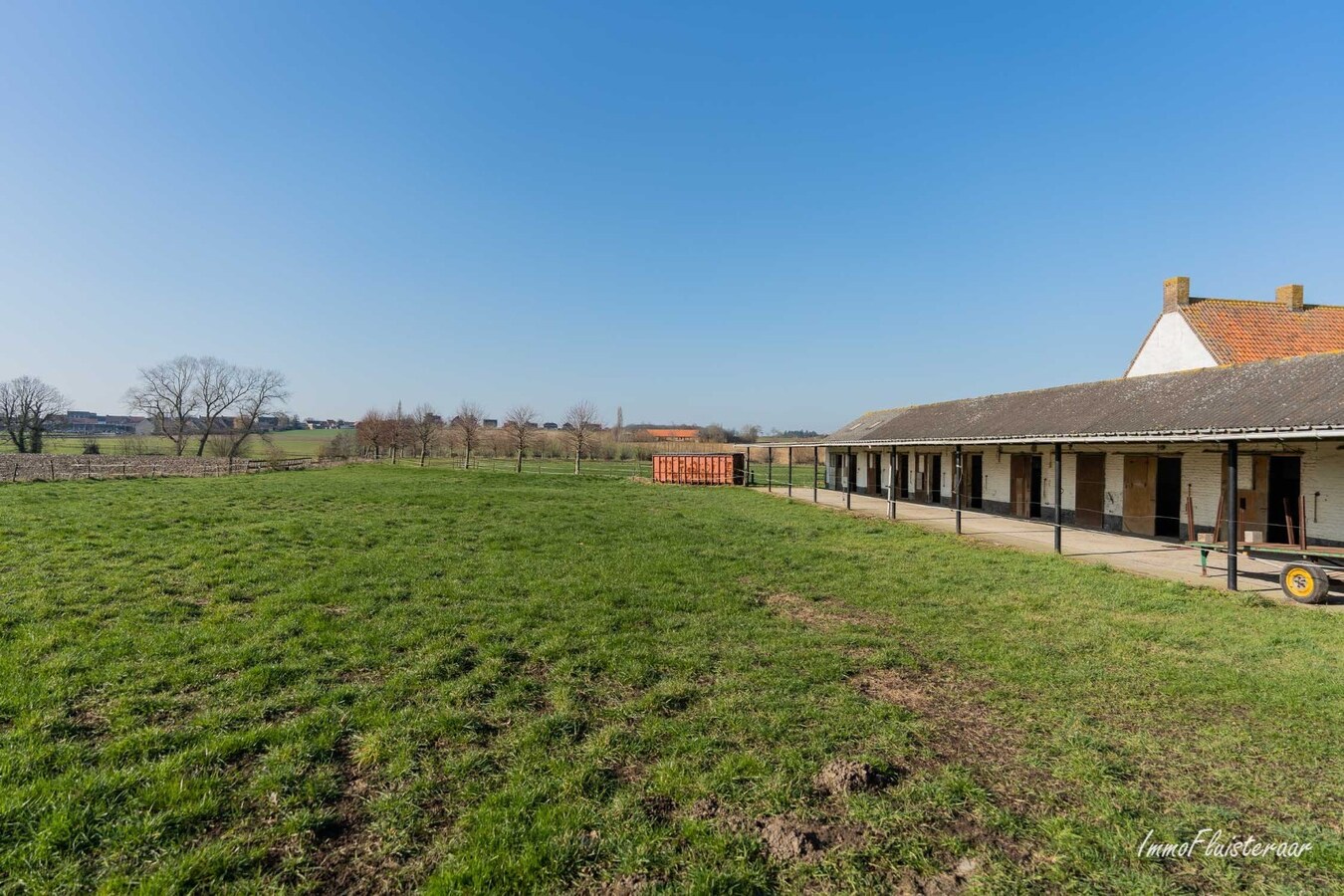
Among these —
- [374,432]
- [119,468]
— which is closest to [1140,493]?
[119,468]

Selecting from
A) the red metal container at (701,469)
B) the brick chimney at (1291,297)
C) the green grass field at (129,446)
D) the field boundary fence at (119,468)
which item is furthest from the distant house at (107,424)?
the brick chimney at (1291,297)

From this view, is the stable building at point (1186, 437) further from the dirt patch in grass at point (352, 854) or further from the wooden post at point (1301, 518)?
the dirt patch in grass at point (352, 854)

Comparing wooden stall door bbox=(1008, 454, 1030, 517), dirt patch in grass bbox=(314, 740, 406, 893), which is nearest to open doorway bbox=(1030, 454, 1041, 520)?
wooden stall door bbox=(1008, 454, 1030, 517)

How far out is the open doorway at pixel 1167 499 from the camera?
14.7 m

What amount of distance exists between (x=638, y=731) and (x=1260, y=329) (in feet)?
78.4

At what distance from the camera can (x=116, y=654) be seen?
5.38 m

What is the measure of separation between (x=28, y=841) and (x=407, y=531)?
1039cm

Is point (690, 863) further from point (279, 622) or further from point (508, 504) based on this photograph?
point (508, 504)

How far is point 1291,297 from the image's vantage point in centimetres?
1892

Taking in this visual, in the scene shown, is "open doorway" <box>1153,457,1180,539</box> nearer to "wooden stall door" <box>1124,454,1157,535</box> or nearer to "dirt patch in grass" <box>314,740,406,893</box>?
"wooden stall door" <box>1124,454,1157,535</box>

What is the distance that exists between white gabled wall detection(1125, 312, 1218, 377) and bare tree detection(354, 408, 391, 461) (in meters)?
52.7

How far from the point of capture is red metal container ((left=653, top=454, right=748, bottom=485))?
120ft

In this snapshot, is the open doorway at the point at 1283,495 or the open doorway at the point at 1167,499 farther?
the open doorway at the point at 1167,499

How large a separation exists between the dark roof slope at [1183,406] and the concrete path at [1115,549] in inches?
96.8
